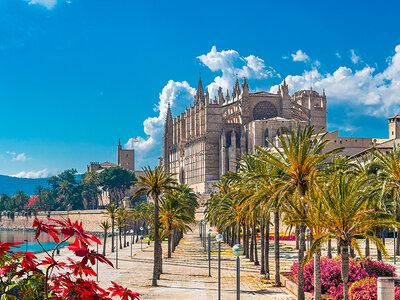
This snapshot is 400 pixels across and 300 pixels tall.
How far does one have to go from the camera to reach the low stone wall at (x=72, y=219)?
99188 millimetres

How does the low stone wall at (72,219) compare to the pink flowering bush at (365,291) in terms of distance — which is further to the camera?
the low stone wall at (72,219)

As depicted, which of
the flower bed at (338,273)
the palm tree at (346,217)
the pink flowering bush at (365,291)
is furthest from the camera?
the flower bed at (338,273)

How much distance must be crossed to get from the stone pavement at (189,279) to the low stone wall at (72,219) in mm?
50254

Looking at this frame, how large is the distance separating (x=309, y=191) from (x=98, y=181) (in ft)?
383

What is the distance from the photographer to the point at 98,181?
12900 centimetres

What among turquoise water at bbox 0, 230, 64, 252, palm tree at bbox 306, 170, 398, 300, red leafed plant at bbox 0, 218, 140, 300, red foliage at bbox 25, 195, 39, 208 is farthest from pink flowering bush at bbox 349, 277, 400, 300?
red foliage at bbox 25, 195, 39, 208

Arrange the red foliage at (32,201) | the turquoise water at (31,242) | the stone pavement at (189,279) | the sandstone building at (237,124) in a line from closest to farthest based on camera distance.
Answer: the stone pavement at (189,279), the turquoise water at (31,242), the sandstone building at (237,124), the red foliage at (32,201)

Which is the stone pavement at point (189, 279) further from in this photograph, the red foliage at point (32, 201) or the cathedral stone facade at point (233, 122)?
the red foliage at point (32, 201)

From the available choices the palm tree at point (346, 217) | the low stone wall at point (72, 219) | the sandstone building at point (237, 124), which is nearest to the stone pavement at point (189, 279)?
the palm tree at point (346, 217)

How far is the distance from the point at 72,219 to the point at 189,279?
7637 centimetres

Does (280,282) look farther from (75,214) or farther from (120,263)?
(75,214)

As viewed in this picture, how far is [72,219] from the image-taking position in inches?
3878

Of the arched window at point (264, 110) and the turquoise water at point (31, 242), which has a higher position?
the arched window at point (264, 110)

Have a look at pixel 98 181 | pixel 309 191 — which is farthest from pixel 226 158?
pixel 309 191
